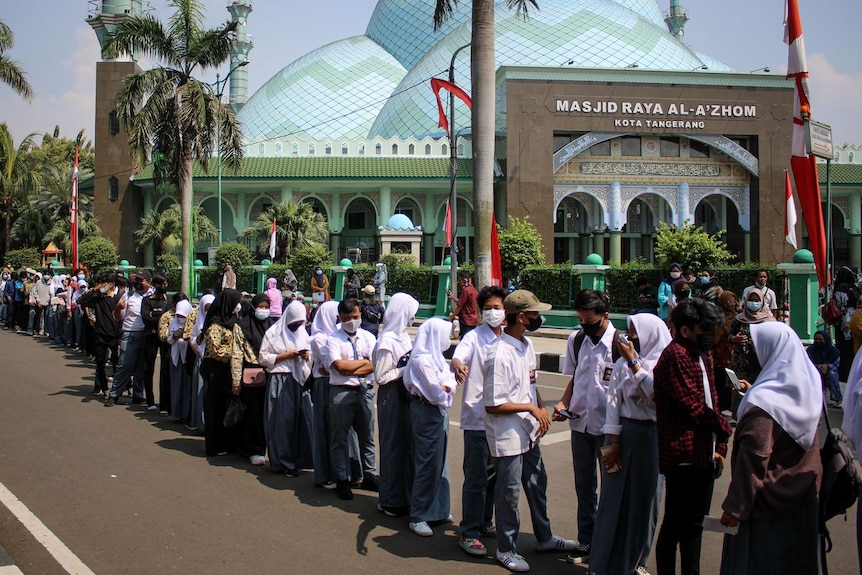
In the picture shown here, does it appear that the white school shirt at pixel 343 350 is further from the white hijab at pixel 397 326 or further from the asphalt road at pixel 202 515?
the asphalt road at pixel 202 515

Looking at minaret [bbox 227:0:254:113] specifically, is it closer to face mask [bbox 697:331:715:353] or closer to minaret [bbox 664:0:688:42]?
minaret [bbox 664:0:688:42]

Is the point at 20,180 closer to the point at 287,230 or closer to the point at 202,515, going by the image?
the point at 287,230

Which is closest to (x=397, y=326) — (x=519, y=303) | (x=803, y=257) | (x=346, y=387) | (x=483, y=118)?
(x=346, y=387)

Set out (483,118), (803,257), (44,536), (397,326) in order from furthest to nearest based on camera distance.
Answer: (803,257), (483,118), (397,326), (44,536)

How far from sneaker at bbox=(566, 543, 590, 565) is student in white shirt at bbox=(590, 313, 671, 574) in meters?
0.42

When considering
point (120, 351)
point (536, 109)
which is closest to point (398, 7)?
point (536, 109)

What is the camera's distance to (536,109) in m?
31.6

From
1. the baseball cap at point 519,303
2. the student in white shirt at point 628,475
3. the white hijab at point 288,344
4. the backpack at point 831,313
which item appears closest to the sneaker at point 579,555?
the student in white shirt at point 628,475

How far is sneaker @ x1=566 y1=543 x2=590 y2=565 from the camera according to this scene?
4.51 meters

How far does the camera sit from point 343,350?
5.83 metres

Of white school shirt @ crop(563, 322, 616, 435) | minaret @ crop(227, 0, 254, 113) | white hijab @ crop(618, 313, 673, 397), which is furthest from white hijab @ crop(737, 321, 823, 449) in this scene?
minaret @ crop(227, 0, 254, 113)

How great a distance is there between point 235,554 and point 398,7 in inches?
2006

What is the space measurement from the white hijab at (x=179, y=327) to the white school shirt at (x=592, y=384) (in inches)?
205

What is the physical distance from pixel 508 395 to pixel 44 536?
3.13m
